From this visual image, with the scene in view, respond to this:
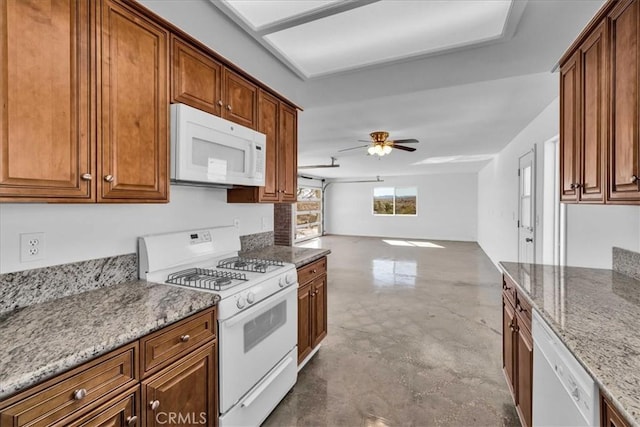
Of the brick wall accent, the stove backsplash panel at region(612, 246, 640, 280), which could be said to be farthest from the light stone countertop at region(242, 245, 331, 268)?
the brick wall accent

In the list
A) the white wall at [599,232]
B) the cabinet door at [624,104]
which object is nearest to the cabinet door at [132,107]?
the cabinet door at [624,104]

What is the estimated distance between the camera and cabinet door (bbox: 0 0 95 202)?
105 cm

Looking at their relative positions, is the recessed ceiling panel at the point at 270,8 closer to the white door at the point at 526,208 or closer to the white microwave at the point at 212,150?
the white microwave at the point at 212,150

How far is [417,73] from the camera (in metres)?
2.31

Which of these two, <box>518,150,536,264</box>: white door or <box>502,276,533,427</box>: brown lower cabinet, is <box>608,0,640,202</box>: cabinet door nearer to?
<box>502,276,533,427</box>: brown lower cabinet

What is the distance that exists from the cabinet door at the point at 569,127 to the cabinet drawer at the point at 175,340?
7.19 feet

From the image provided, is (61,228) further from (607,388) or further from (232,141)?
(607,388)

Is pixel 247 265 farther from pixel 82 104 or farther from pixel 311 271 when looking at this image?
pixel 82 104

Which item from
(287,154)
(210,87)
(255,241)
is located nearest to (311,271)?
(255,241)

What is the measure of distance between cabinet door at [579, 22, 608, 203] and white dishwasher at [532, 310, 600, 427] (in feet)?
2.55

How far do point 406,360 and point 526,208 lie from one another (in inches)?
109

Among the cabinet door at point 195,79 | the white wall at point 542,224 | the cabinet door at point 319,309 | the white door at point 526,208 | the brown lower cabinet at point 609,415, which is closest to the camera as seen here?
the brown lower cabinet at point 609,415

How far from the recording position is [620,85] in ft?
4.34

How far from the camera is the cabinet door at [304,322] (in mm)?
2312
